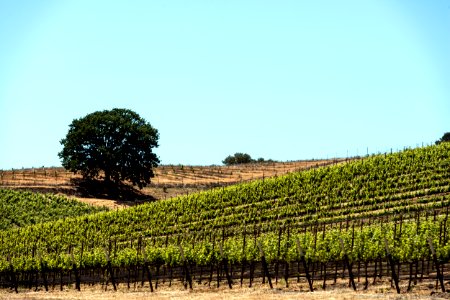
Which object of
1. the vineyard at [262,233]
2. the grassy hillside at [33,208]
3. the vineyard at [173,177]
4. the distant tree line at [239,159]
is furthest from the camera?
the distant tree line at [239,159]

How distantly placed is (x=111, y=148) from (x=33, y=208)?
1454cm

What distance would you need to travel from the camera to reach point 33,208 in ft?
254

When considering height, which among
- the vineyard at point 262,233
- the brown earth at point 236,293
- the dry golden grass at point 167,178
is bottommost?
the brown earth at point 236,293

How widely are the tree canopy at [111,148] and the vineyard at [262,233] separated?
20925 mm

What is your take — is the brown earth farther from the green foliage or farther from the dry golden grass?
the dry golden grass

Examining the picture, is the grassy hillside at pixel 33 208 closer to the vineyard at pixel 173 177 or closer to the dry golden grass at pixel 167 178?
the dry golden grass at pixel 167 178

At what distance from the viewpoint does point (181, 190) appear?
9075 cm

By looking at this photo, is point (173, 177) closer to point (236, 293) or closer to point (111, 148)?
point (111, 148)

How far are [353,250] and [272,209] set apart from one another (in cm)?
2886

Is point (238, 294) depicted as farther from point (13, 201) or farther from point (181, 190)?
point (181, 190)

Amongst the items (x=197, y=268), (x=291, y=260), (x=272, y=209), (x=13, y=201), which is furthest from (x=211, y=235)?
(x=13, y=201)

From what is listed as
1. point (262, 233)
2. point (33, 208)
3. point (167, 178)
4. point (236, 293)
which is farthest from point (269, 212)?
point (167, 178)

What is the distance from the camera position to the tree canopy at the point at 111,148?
291ft

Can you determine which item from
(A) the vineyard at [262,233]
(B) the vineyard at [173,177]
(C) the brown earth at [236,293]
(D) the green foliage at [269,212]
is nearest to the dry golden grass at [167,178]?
(B) the vineyard at [173,177]
